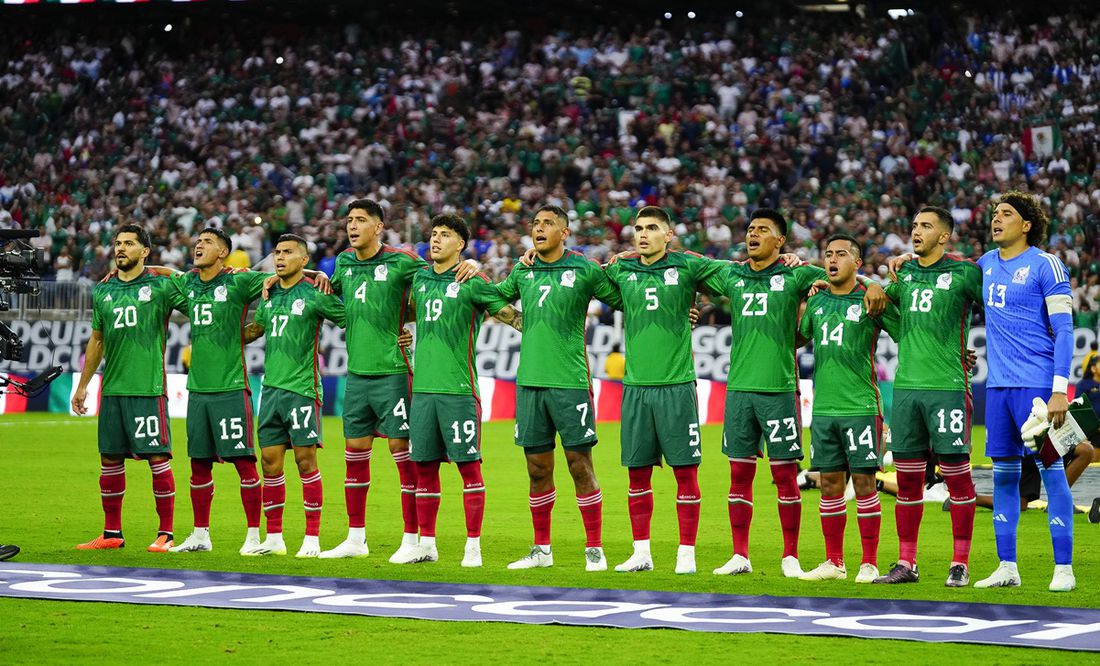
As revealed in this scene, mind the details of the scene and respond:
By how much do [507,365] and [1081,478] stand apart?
12.4 m

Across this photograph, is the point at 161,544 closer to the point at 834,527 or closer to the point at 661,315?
the point at 661,315

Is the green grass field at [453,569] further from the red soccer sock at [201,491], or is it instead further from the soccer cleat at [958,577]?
the red soccer sock at [201,491]

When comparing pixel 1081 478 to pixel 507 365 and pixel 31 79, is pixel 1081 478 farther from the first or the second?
pixel 31 79

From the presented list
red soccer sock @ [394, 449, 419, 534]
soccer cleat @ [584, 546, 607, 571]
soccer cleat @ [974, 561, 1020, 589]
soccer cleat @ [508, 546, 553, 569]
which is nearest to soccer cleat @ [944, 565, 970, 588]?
soccer cleat @ [974, 561, 1020, 589]

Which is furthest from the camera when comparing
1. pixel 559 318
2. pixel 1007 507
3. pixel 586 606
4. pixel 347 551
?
pixel 347 551

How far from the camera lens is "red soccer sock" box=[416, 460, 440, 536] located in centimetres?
1094

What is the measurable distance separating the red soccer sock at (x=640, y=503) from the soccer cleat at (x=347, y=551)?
2.00 metres

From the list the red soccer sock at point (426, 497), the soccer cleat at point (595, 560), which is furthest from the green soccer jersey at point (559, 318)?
the soccer cleat at point (595, 560)

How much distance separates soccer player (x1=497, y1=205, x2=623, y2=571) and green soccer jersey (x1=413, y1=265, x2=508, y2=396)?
38cm

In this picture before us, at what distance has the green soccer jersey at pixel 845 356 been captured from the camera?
10156mm

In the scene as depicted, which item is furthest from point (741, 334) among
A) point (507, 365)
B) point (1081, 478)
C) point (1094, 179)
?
point (1094, 179)

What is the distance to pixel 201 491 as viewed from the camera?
37.6ft

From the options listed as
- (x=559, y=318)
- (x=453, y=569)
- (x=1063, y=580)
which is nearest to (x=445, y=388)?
(x=559, y=318)

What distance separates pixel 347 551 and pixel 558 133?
23.4 metres
